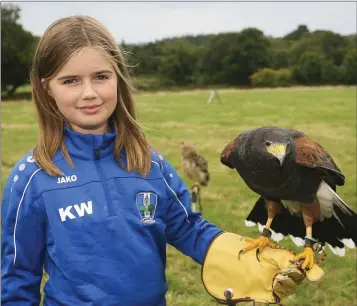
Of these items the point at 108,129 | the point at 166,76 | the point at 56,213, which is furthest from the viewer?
the point at 166,76

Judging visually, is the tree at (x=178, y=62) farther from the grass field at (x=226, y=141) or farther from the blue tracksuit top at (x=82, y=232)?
the blue tracksuit top at (x=82, y=232)

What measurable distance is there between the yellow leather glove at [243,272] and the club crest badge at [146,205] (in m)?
0.32

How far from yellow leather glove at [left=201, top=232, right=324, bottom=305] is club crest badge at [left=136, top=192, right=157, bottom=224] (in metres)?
0.32

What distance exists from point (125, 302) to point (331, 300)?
8.45ft

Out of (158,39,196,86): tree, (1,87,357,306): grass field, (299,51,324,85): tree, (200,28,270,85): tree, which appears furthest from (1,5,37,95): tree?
(299,51,324,85): tree

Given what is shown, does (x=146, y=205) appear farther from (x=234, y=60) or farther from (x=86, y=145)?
(x=234, y=60)

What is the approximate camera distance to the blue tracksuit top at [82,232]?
1.61 meters

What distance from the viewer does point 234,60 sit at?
133 feet

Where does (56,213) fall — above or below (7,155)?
above

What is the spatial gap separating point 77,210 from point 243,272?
0.70 metres

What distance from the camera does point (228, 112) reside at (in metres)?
17.0

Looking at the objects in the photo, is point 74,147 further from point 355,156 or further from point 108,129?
point 355,156

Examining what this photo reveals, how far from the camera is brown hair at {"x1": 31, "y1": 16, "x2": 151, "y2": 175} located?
1655mm

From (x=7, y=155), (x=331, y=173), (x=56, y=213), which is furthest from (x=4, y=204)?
(x=7, y=155)
